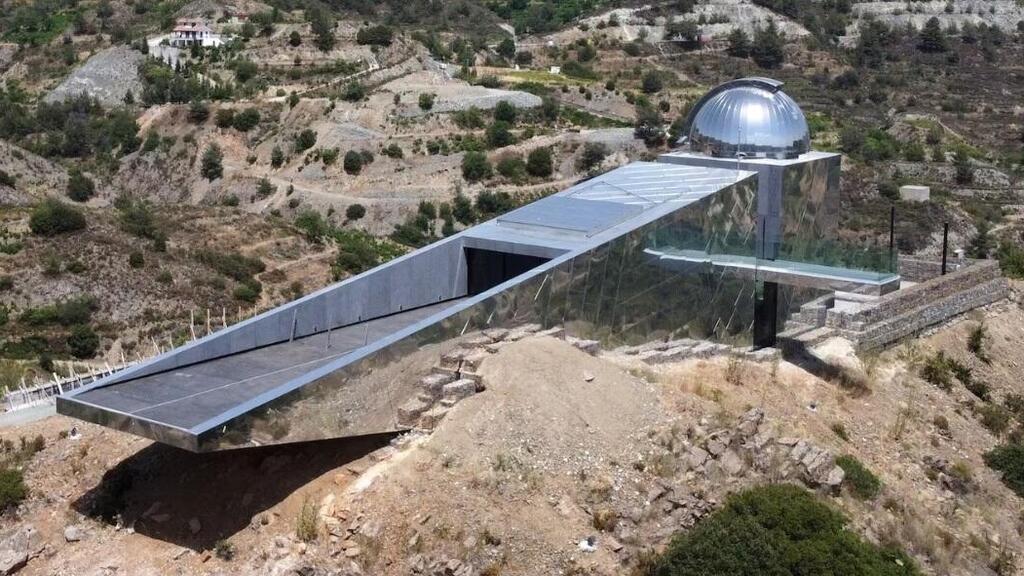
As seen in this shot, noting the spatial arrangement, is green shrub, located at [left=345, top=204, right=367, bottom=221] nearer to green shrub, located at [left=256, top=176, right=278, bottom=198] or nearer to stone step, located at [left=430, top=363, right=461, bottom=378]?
green shrub, located at [left=256, top=176, right=278, bottom=198]

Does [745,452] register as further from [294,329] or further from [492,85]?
[492,85]

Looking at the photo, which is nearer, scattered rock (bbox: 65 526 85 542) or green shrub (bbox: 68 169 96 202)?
scattered rock (bbox: 65 526 85 542)

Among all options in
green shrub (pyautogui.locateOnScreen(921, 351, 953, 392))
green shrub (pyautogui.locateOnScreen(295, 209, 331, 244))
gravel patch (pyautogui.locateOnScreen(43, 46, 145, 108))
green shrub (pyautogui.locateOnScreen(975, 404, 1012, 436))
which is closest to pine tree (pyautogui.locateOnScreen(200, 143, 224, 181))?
green shrub (pyautogui.locateOnScreen(295, 209, 331, 244))

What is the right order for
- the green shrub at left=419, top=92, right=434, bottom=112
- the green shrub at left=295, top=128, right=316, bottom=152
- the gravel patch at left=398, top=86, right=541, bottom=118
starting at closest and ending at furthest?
the green shrub at left=295, top=128, right=316, bottom=152 → the green shrub at left=419, top=92, right=434, bottom=112 → the gravel patch at left=398, top=86, right=541, bottom=118

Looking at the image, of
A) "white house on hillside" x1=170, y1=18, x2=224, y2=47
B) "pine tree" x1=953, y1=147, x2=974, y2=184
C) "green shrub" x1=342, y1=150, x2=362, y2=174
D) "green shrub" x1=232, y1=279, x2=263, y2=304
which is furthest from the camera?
"white house on hillside" x1=170, y1=18, x2=224, y2=47

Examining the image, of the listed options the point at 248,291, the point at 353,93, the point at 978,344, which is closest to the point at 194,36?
the point at 353,93

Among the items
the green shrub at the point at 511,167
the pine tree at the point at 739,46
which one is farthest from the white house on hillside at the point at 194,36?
the pine tree at the point at 739,46

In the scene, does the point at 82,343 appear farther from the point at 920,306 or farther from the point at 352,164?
the point at 352,164
